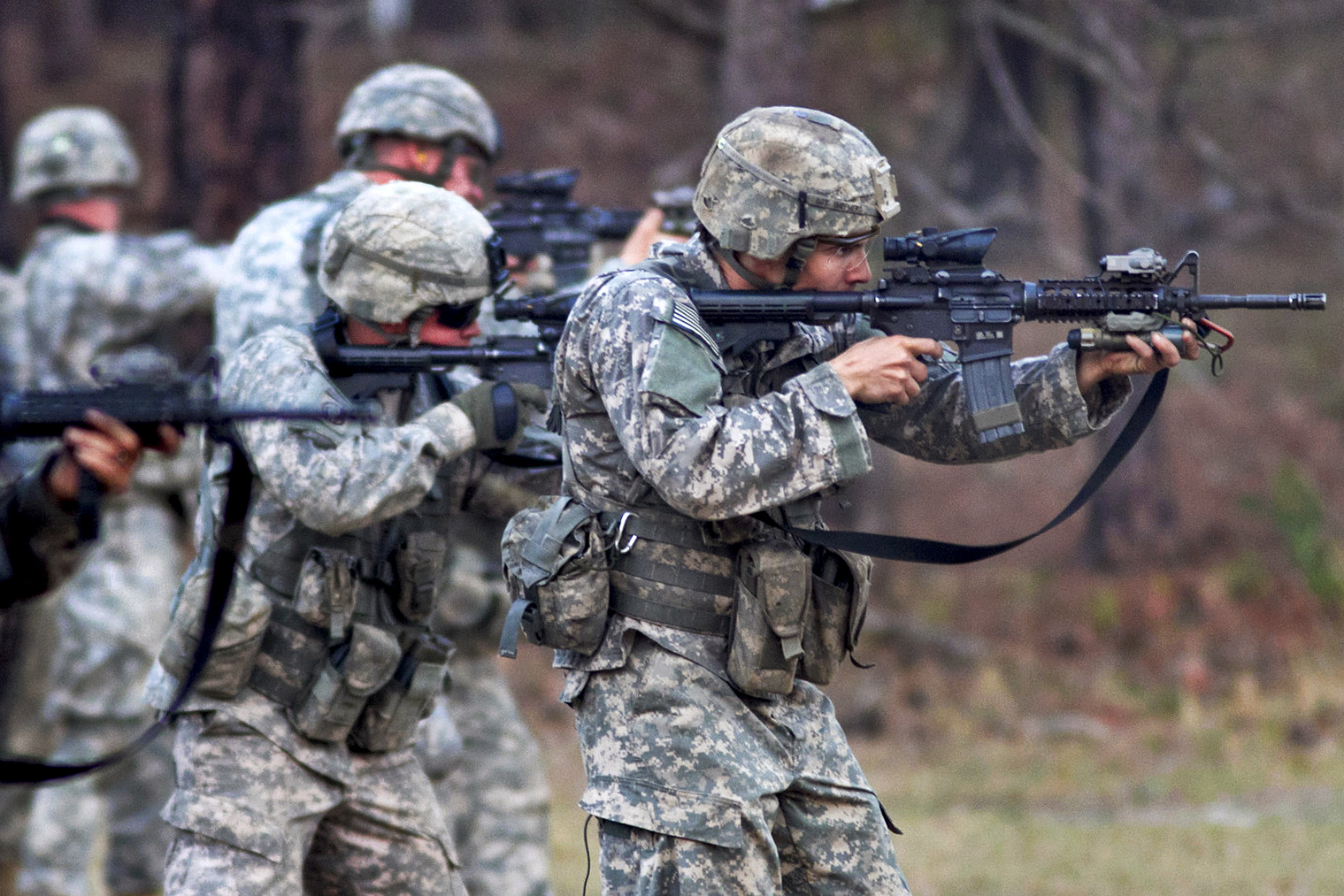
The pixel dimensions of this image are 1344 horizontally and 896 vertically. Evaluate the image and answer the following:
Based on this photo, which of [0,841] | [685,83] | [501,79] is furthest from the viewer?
[501,79]

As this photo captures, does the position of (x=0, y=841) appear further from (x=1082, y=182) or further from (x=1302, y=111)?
(x=1302, y=111)

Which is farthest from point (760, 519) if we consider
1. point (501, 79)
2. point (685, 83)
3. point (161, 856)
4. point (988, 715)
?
point (501, 79)

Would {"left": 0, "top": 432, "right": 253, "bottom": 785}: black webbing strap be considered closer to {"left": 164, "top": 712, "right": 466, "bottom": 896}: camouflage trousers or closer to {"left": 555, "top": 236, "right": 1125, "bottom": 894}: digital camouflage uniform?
{"left": 164, "top": 712, "right": 466, "bottom": 896}: camouflage trousers

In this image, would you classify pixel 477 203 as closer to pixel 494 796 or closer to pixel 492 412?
pixel 492 412

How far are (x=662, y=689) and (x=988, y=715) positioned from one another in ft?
20.5

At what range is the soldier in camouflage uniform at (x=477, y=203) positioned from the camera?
4934 millimetres

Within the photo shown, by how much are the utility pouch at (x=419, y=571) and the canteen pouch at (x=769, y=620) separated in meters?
0.97

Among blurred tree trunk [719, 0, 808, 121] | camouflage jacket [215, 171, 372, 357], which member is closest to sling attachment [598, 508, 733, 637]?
camouflage jacket [215, 171, 372, 357]

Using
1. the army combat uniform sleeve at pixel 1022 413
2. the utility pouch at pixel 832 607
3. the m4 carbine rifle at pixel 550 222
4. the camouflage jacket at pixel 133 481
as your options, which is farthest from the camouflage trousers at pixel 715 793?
the camouflage jacket at pixel 133 481

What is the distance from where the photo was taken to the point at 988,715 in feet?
31.1

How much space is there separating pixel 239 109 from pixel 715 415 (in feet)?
20.8

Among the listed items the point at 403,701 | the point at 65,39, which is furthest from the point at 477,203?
the point at 65,39

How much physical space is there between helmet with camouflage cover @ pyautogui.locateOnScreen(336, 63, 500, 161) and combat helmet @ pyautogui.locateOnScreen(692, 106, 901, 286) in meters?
1.90

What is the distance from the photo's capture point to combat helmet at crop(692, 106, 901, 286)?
3598 mm
